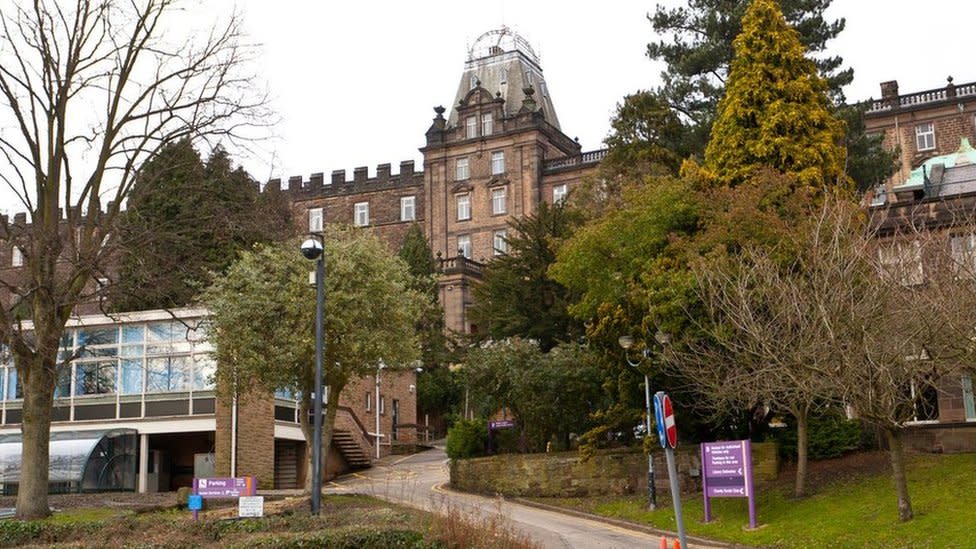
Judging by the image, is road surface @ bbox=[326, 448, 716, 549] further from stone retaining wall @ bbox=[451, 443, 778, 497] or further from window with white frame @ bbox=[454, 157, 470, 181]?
window with white frame @ bbox=[454, 157, 470, 181]

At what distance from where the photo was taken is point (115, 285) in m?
25.4

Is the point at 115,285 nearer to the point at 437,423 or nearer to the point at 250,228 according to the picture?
the point at 250,228

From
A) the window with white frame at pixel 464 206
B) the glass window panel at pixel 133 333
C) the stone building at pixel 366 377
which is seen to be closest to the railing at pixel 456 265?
the stone building at pixel 366 377

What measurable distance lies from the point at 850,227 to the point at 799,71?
8.17m

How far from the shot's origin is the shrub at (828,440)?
29156 mm

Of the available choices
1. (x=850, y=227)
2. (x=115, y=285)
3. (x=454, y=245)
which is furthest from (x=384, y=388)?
(x=454, y=245)

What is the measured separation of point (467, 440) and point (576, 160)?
43707mm

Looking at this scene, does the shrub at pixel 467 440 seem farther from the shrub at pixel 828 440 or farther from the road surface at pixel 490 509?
the shrub at pixel 828 440

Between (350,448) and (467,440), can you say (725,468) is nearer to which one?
(467,440)

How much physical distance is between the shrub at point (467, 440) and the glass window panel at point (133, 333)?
1044cm

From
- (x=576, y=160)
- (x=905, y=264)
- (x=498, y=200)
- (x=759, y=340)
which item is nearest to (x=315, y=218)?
(x=498, y=200)

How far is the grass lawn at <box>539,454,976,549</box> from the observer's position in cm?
2064

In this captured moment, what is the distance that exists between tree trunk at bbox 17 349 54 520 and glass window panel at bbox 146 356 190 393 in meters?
9.84

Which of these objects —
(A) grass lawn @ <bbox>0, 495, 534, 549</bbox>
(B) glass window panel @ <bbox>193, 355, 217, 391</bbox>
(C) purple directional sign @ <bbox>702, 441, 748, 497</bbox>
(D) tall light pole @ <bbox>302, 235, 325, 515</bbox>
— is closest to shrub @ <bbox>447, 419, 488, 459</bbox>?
(B) glass window panel @ <bbox>193, 355, 217, 391</bbox>
